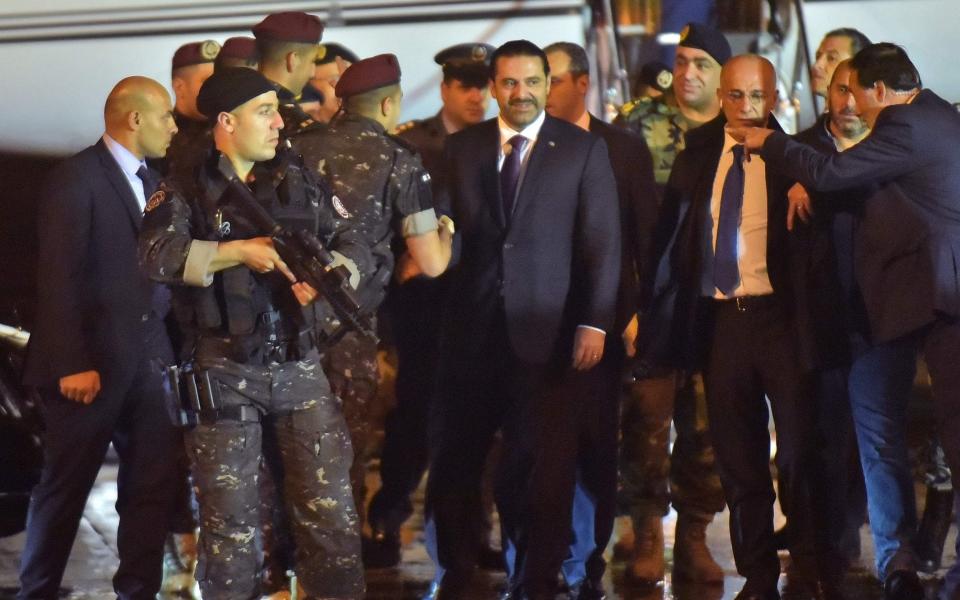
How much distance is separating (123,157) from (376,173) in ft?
2.86

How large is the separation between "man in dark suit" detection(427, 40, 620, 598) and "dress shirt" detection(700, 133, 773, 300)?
32 cm

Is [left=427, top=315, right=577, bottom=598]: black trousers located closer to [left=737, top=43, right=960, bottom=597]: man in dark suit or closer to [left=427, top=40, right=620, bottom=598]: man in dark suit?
[left=427, top=40, right=620, bottom=598]: man in dark suit

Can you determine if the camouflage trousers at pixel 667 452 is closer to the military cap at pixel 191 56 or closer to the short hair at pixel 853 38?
the short hair at pixel 853 38

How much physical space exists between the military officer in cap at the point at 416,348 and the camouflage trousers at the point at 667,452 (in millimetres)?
657

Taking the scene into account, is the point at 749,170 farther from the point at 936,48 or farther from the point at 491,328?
the point at 936,48

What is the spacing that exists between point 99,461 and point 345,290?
1316mm

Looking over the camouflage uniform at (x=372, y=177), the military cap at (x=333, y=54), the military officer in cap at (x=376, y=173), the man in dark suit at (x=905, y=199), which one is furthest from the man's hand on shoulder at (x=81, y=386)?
the man in dark suit at (x=905, y=199)

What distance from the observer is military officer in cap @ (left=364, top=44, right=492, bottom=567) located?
6160mm

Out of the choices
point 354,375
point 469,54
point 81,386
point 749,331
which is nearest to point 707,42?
point 469,54

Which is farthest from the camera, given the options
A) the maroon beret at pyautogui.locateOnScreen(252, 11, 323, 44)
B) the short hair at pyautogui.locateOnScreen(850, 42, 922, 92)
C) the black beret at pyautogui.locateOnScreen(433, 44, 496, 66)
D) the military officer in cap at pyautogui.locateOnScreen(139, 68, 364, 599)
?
the black beret at pyautogui.locateOnScreen(433, 44, 496, 66)

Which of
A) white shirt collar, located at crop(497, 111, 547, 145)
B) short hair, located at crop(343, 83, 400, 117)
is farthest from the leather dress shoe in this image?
short hair, located at crop(343, 83, 400, 117)

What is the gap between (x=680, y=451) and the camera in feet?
19.5

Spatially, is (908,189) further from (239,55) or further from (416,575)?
(239,55)

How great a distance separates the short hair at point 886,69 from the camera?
5.02 m
